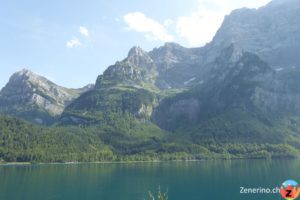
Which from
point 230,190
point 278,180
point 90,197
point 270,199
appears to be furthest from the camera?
point 278,180

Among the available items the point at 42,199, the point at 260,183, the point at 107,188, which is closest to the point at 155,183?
the point at 107,188

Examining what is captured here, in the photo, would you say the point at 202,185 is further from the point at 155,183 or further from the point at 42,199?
the point at 42,199

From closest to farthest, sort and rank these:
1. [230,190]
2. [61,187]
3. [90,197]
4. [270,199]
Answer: [270,199] → [90,197] → [230,190] → [61,187]

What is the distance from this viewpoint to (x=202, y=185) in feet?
422

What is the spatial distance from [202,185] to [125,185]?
93.6 ft

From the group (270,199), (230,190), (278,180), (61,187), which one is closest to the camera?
(270,199)

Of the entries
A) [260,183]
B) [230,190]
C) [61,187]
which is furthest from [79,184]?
[260,183]

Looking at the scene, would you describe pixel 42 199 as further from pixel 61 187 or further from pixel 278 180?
pixel 278 180

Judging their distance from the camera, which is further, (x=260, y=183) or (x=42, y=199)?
(x=260, y=183)

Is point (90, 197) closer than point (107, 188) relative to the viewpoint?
Yes

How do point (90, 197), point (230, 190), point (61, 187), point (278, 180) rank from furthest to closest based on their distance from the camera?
1. point (278, 180)
2. point (61, 187)
3. point (230, 190)
4. point (90, 197)

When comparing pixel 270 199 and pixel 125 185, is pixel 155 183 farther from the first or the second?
pixel 270 199

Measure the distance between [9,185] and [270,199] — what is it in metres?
88.8

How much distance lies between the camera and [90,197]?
351 feet
